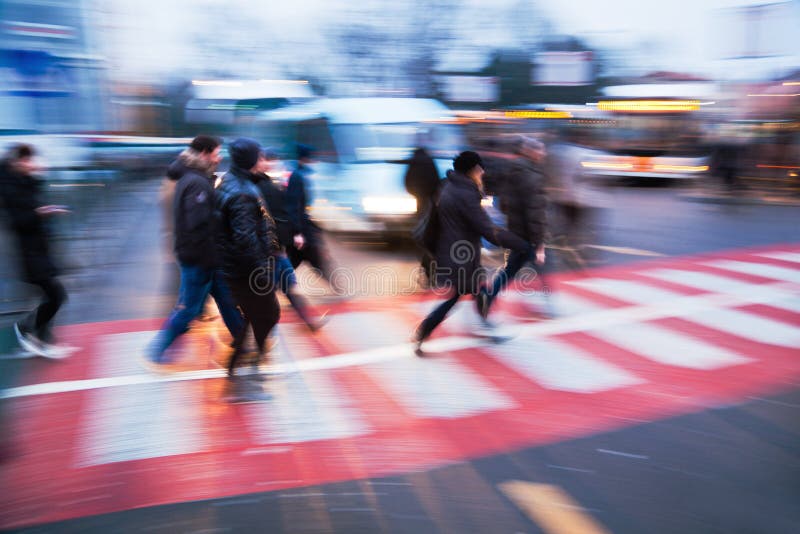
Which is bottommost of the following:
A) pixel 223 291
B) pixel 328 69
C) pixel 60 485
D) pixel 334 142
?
pixel 60 485

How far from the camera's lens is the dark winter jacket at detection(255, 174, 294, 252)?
20.4 ft

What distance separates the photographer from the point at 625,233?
12.3 metres

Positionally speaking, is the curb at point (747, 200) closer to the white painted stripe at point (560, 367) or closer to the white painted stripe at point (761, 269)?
the white painted stripe at point (761, 269)

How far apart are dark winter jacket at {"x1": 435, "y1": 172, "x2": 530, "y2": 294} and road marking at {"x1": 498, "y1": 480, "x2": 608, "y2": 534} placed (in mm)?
2113

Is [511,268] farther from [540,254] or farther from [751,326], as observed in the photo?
[751,326]

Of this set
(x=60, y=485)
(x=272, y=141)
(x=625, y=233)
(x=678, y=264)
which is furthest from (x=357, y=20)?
(x=60, y=485)

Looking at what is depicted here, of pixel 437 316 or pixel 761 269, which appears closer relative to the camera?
pixel 437 316

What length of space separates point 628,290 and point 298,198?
3.81m

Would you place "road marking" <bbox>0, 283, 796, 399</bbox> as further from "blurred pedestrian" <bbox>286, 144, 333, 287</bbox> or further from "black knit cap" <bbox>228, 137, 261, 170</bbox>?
"black knit cap" <bbox>228, 137, 261, 170</bbox>

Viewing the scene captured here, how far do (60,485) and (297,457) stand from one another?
3.98 feet

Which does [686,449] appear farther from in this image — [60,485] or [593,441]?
[60,485]

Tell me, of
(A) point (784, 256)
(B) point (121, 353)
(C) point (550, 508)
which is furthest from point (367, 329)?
(A) point (784, 256)

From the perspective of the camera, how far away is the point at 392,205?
399 inches

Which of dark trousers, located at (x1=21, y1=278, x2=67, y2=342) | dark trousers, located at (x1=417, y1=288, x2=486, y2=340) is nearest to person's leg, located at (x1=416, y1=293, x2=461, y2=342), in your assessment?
dark trousers, located at (x1=417, y1=288, x2=486, y2=340)
